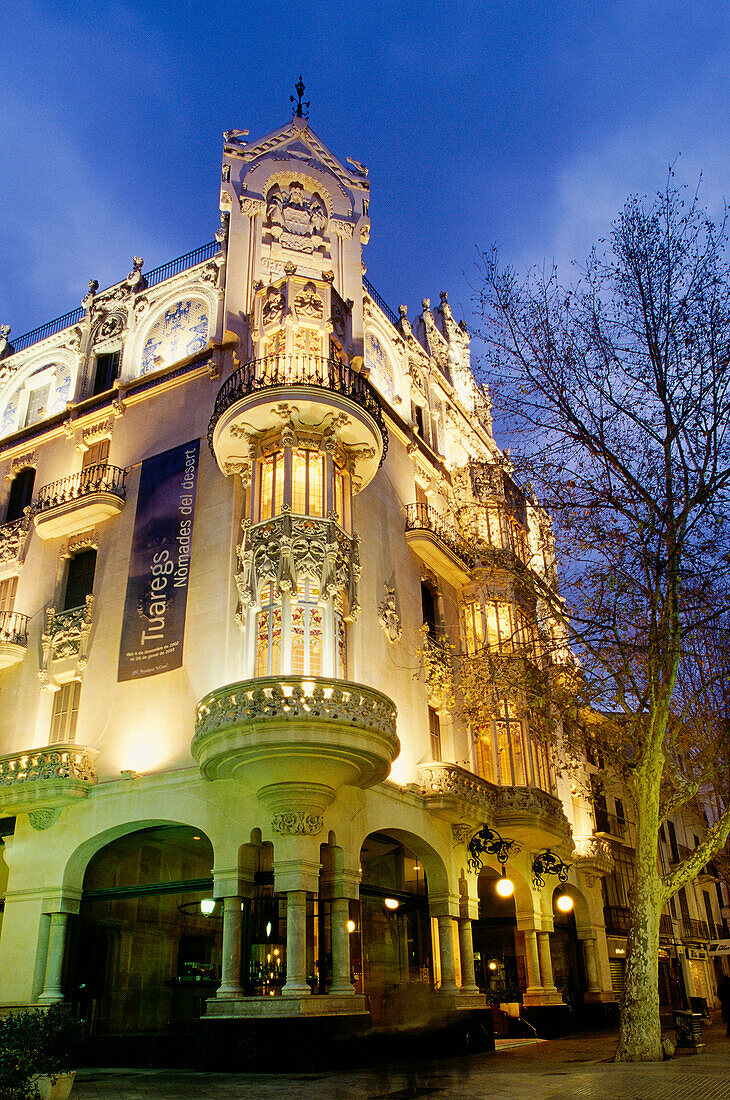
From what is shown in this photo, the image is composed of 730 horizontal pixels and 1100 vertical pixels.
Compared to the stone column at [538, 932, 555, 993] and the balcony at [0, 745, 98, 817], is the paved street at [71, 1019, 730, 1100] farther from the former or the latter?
the stone column at [538, 932, 555, 993]

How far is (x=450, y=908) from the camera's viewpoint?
2359cm

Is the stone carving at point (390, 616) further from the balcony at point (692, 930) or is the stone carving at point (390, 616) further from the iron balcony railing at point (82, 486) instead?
the balcony at point (692, 930)

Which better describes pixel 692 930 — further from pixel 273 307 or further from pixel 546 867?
pixel 273 307

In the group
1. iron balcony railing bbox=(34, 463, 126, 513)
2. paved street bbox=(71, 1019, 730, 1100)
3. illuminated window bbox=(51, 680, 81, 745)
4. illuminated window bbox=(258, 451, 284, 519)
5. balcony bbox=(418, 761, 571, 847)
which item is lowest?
paved street bbox=(71, 1019, 730, 1100)

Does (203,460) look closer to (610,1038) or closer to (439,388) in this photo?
(439,388)

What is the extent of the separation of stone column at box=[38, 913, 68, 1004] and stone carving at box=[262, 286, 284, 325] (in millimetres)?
17216

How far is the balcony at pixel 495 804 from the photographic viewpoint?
2358 centimetres

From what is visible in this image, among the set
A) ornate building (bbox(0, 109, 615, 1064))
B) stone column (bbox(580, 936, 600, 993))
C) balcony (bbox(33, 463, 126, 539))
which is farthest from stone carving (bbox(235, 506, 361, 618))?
stone column (bbox(580, 936, 600, 993))

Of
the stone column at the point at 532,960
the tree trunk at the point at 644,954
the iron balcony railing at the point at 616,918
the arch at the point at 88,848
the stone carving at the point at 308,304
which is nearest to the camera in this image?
the tree trunk at the point at 644,954

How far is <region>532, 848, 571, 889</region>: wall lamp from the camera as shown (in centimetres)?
2673

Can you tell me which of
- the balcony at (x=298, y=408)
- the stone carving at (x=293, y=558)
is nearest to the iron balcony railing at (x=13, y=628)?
the balcony at (x=298, y=408)

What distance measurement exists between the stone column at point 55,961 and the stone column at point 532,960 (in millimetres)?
15595

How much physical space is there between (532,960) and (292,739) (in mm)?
16505

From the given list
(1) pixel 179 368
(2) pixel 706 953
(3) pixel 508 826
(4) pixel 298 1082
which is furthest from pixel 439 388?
(2) pixel 706 953
